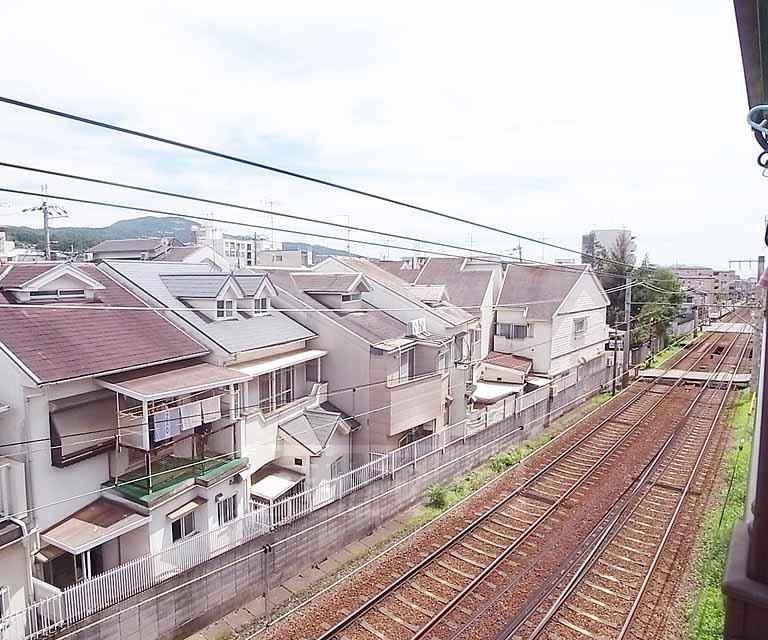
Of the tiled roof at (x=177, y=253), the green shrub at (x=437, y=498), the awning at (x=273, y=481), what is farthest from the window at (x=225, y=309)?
the tiled roof at (x=177, y=253)

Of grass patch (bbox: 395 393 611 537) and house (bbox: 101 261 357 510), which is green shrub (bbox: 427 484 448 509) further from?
house (bbox: 101 261 357 510)

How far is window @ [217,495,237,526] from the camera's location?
10277 mm

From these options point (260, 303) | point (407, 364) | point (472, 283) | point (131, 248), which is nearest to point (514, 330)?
point (472, 283)

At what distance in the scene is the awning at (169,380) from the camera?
8758 mm

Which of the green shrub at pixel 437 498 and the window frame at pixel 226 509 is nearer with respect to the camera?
the window frame at pixel 226 509

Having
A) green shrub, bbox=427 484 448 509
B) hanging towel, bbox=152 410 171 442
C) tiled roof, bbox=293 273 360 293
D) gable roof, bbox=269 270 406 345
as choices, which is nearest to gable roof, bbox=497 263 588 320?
gable roof, bbox=269 270 406 345

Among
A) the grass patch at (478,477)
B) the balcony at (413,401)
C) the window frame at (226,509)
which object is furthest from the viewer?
the balcony at (413,401)

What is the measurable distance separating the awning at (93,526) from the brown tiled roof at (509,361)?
1540cm

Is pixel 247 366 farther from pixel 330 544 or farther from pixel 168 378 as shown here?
pixel 330 544

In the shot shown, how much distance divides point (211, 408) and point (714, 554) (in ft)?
30.8

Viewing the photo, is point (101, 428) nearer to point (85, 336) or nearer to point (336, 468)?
point (85, 336)

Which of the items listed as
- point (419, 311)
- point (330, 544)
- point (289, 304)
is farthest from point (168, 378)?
point (419, 311)

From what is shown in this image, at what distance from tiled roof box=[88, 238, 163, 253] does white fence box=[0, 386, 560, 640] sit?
16588 mm

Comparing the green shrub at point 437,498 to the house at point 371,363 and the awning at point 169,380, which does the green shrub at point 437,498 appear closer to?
the house at point 371,363
